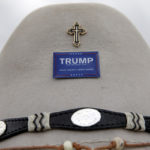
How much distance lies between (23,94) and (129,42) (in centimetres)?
96

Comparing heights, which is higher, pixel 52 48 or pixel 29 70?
pixel 52 48

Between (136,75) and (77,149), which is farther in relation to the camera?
(136,75)

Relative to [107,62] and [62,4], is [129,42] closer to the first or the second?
[107,62]

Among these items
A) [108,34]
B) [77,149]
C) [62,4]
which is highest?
[62,4]

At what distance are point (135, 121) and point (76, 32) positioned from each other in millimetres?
857

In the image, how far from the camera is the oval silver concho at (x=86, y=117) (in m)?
1.76

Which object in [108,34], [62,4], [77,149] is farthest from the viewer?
[62,4]

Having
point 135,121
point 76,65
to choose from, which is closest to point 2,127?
point 76,65

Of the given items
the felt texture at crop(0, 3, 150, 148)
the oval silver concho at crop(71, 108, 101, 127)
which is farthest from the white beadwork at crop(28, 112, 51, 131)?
the oval silver concho at crop(71, 108, 101, 127)

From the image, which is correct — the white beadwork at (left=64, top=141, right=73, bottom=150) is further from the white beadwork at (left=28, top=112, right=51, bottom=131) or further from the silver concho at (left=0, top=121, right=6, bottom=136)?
the silver concho at (left=0, top=121, right=6, bottom=136)

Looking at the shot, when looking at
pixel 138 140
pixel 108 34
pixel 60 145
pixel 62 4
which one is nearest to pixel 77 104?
pixel 60 145

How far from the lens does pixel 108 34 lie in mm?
2336

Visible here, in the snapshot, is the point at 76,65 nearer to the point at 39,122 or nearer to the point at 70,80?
the point at 70,80

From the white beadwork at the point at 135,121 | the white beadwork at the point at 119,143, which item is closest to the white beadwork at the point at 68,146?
the white beadwork at the point at 119,143
